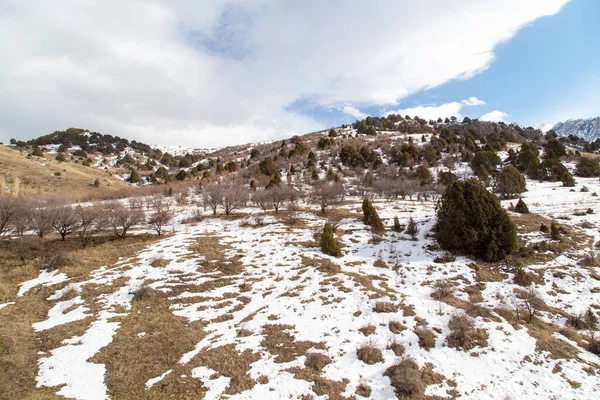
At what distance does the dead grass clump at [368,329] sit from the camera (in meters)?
9.97

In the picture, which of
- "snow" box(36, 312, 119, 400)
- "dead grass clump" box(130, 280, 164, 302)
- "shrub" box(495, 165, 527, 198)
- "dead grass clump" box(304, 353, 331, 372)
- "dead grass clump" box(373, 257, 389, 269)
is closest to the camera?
"snow" box(36, 312, 119, 400)

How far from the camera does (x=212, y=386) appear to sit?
7746 millimetres

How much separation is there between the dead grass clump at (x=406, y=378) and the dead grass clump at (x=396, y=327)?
1787 mm

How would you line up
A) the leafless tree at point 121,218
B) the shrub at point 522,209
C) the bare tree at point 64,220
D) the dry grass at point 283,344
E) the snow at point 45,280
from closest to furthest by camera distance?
1. the dry grass at point 283,344
2. the snow at point 45,280
3. the bare tree at point 64,220
4. the leafless tree at point 121,218
5. the shrub at point 522,209

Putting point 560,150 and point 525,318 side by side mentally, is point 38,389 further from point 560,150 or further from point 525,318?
point 560,150

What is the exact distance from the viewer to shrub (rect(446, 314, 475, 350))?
29.9ft

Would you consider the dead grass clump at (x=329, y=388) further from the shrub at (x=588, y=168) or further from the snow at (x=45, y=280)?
the shrub at (x=588, y=168)

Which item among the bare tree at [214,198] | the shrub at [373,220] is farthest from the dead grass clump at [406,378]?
the bare tree at [214,198]

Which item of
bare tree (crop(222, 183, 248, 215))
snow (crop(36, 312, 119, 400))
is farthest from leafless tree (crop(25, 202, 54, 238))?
snow (crop(36, 312, 119, 400))

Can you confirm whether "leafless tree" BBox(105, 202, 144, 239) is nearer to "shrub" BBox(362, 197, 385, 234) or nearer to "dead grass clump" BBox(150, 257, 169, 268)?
"dead grass clump" BBox(150, 257, 169, 268)

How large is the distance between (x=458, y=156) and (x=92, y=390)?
8101cm

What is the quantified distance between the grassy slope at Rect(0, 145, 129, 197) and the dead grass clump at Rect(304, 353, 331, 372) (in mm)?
49982

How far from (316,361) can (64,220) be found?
27715mm

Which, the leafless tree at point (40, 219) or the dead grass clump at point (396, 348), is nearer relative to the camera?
the dead grass clump at point (396, 348)
